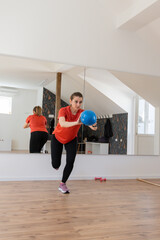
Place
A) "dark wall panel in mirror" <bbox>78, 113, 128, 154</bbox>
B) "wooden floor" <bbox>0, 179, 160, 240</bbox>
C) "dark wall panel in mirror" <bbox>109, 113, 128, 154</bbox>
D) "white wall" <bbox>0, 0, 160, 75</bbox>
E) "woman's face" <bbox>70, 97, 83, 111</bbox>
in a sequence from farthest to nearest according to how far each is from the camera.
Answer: "dark wall panel in mirror" <bbox>109, 113, 128, 154</bbox>, "dark wall panel in mirror" <bbox>78, 113, 128, 154</bbox>, "white wall" <bbox>0, 0, 160, 75</bbox>, "woman's face" <bbox>70, 97, 83, 111</bbox>, "wooden floor" <bbox>0, 179, 160, 240</bbox>

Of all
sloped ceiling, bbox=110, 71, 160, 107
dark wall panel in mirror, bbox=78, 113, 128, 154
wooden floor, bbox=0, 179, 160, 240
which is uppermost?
sloped ceiling, bbox=110, 71, 160, 107

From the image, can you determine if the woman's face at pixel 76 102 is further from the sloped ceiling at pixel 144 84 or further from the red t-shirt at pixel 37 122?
the sloped ceiling at pixel 144 84

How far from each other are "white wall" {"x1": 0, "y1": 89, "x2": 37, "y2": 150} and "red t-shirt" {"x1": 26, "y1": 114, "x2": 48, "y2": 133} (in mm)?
84

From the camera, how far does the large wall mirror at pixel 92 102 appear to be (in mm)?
3746

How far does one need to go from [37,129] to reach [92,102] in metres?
1.00

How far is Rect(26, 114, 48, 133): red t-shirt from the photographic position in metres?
3.82

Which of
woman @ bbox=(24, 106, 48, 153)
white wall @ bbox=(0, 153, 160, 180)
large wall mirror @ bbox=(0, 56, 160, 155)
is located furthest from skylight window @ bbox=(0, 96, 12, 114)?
white wall @ bbox=(0, 153, 160, 180)

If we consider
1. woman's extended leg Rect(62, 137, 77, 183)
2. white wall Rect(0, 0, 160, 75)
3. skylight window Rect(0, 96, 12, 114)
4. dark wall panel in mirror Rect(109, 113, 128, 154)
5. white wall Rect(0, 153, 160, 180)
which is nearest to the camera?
woman's extended leg Rect(62, 137, 77, 183)

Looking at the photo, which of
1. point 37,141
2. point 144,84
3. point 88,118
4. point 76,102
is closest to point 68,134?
point 76,102

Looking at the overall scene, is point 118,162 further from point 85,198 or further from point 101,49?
point 101,49

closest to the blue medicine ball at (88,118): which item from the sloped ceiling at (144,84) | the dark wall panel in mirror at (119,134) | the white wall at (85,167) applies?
the white wall at (85,167)

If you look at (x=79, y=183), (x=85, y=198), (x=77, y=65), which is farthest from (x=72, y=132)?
(x=77, y=65)

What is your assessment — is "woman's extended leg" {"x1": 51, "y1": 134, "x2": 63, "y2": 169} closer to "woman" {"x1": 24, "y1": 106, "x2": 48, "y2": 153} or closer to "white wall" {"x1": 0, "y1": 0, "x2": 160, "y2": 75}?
"woman" {"x1": 24, "y1": 106, "x2": 48, "y2": 153}

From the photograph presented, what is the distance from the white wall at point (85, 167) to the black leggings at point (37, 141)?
88 mm
